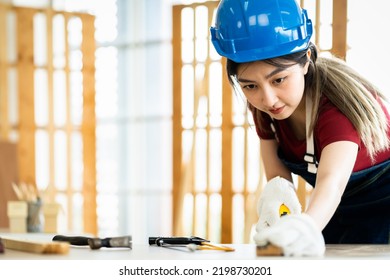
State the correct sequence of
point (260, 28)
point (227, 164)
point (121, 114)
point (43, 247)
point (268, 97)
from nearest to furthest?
point (43, 247) < point (260, 28) < point (268, 97) < point (227, 164) < point (121, 114)

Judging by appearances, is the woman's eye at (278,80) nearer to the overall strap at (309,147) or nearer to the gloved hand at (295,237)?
the overall strap at (309,147)

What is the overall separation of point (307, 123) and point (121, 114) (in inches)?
189

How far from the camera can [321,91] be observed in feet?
4.70

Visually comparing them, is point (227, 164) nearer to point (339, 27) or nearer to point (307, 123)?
point (339, 27)

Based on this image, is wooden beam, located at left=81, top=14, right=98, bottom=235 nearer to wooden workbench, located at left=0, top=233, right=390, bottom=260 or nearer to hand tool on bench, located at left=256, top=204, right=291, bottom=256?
wooden workbench, located at left=0, top=233, right=390, bottom=260

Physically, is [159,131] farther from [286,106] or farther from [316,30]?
[286,106]

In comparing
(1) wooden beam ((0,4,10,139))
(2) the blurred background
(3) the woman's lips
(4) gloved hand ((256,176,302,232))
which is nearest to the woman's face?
(3) the woman's lips

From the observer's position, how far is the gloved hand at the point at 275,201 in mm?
1307

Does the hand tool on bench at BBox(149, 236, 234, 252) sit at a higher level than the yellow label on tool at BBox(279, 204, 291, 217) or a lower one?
lower

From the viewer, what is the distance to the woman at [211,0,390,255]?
3.84 feet

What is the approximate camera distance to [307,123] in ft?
4.70
